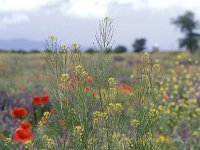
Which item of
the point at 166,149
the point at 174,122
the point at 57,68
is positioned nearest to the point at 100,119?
the point at 57,68

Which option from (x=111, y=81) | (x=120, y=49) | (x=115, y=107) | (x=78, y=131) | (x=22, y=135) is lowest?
(x=120, y=49)

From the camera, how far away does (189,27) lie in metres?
54.4

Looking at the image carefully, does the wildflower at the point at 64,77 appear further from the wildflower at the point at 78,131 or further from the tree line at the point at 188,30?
the tree line at the point at 188,30

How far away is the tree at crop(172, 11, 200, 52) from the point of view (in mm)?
53750

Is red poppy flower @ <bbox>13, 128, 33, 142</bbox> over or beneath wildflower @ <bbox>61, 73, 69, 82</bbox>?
beneath

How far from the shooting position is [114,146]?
385 cm

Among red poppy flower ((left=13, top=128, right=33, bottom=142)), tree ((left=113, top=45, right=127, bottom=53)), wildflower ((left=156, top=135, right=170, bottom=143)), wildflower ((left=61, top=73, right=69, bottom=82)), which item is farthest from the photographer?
tree ((left=113, top=45, right=127, bottom=53))

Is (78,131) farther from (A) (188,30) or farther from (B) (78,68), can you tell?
(A) (188,30)

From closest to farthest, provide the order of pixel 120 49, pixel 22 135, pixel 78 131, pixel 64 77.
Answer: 1. pixel 78 131
2. pixel 64 77
3. pixel 22 135
4. pixel 120 49

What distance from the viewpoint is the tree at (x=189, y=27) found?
53750mm

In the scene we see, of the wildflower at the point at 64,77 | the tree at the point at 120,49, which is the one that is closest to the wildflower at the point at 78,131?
the wildflower at the point at 64,77

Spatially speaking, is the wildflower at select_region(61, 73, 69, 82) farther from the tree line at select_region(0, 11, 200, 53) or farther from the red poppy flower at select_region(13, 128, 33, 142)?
the tree line at select_region(0, 11, 200, 53)

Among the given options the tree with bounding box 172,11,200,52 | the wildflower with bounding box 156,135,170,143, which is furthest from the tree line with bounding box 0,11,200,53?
the wildflower with bounding box 156,135,170,143

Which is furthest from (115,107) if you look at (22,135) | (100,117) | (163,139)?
(163,139)
